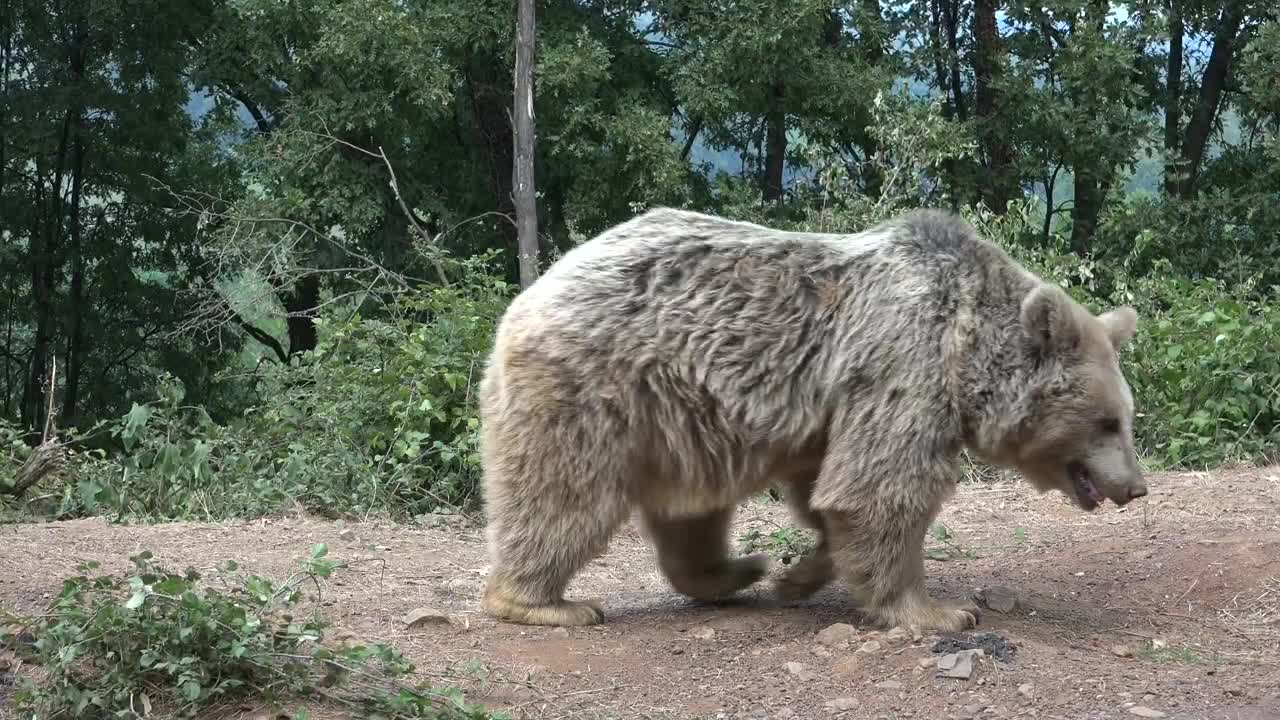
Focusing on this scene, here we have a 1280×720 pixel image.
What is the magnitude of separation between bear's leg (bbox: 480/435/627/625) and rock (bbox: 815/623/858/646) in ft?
3.17

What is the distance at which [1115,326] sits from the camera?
592 centimetres

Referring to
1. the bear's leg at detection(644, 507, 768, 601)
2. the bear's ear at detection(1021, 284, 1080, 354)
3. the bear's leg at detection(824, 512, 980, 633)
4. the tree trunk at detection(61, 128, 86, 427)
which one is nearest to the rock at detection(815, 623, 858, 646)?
the bear's leg at detection(824, 512, 980, 633)

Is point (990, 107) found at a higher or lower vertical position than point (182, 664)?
higher

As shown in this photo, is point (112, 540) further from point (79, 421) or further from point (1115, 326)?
point (79, 421)

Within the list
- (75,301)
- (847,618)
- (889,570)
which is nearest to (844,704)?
(889,570)

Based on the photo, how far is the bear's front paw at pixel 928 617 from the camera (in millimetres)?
5566

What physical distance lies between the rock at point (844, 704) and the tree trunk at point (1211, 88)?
18.9 metres

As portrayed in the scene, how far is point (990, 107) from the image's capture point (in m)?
22.1

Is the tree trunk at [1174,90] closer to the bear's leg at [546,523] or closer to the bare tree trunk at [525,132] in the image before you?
the bare tree trunk at [525,132]

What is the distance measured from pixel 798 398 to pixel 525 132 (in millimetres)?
13077

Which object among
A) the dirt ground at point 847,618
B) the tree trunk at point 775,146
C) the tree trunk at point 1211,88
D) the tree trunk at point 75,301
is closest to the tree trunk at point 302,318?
the tree trunk at point 75,301

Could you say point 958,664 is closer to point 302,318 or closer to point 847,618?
point 847,618

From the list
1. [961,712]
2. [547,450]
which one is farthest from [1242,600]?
[547,450]

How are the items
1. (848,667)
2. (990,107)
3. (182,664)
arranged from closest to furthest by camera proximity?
1. (182,664)
2. (848,667)
3. (990,107)
